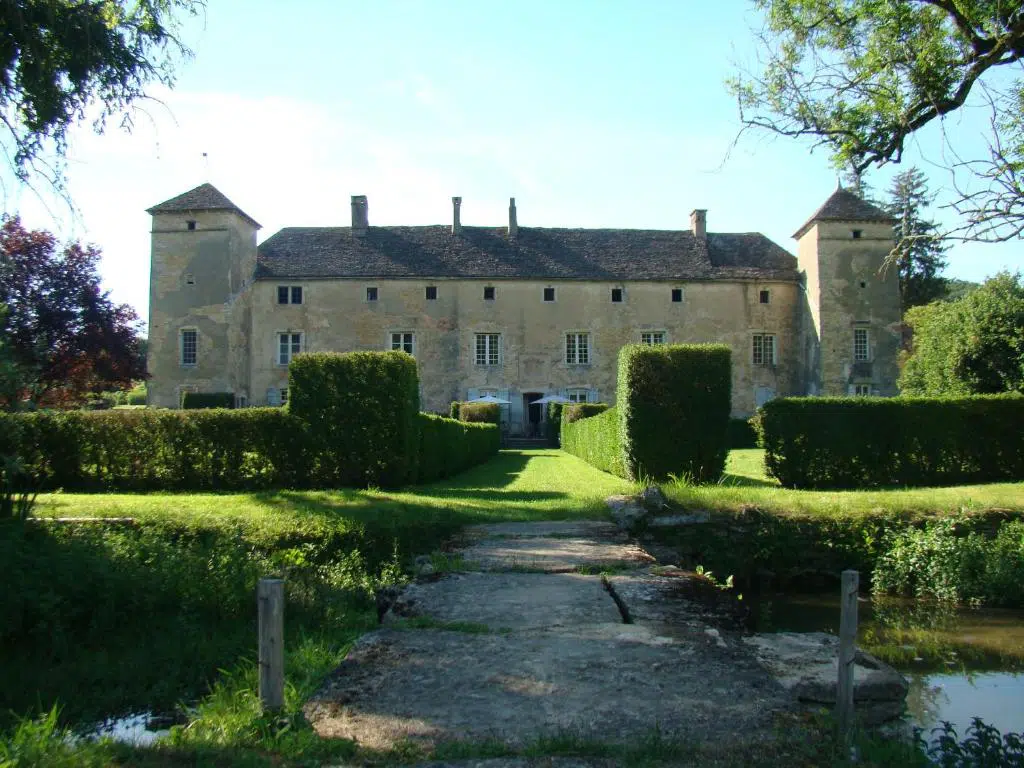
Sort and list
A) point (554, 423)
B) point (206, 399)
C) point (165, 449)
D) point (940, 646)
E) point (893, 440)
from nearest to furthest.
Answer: point (940, 646) < point (165, 449) < point (893, 440) < point (206, 399) < point (554, 423)

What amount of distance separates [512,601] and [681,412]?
7.37 m

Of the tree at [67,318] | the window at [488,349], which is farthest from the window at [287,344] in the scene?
the window at [488,349]

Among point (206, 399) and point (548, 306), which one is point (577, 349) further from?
point (206, 399)

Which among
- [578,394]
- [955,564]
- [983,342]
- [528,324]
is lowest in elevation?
[955,564]

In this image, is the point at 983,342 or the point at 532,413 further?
the point at 532,413

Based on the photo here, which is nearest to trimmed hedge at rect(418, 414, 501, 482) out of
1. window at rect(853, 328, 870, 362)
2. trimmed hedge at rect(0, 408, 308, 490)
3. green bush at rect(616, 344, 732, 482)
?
trimmed hedge at rect(0, 408, 308, 490)

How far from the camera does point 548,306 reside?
37594 mm

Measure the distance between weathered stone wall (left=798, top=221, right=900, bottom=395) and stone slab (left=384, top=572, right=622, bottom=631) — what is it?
32.6 metres

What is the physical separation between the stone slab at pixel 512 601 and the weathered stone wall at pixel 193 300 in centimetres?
3113

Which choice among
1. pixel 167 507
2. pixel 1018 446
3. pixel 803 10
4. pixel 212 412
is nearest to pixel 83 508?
pixel 167 507

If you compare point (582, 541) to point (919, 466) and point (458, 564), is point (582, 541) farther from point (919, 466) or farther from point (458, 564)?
point (919, 466)

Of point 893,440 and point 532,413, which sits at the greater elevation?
point 893,440

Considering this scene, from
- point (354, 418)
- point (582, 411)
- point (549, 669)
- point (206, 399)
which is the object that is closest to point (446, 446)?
point (354, 418)

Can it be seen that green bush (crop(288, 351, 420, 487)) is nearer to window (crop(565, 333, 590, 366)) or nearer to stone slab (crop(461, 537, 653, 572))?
stone slab (crop(461, 537, 653, 572))
